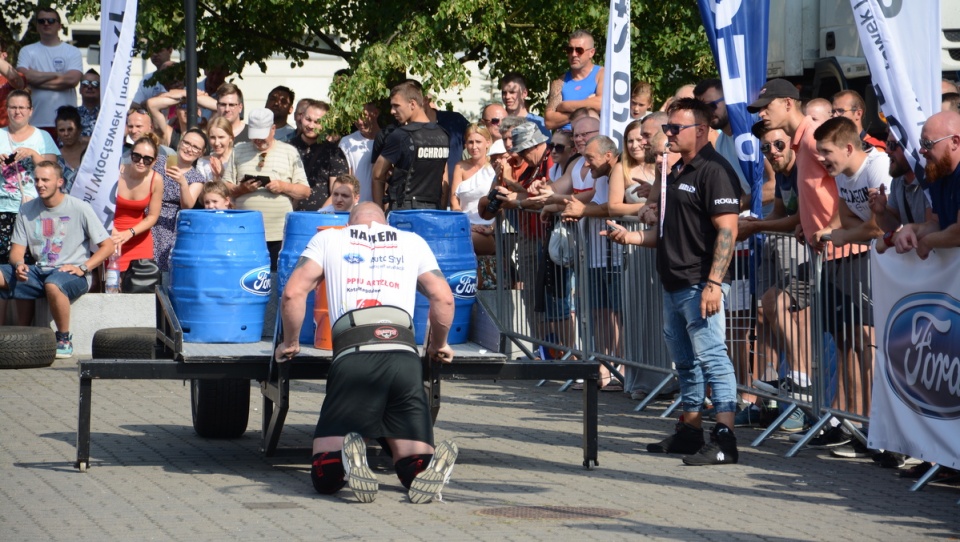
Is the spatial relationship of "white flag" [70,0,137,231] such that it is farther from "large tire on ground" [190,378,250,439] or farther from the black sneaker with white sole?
the black sneaker with white sole

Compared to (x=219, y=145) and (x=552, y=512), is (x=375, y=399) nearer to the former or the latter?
(x=552, y=512)

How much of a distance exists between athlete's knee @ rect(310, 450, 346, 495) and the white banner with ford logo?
3.12 meters

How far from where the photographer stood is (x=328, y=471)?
7.74 metres

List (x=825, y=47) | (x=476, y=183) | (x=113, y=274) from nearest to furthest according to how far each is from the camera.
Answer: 1. (x=476, y=183)
2. (x=113, y=274)
3. (x=825, y=47)

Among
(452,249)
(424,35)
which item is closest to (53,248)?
(424,35)

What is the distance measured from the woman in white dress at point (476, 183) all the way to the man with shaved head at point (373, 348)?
5.10m

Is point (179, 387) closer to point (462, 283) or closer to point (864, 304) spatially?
point (462, 283)

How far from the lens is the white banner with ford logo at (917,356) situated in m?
A: 7.90

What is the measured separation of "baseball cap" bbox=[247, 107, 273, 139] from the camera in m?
13.5

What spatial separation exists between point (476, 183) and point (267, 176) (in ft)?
6.23

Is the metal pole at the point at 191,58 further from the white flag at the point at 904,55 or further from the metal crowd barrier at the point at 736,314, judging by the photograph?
the white flag at the point at 904,55

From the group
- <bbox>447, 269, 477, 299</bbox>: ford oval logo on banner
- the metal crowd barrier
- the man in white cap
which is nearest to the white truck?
the metal crowd barrier

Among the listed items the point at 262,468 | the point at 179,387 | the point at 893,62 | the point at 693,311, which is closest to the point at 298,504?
the point at 262,468

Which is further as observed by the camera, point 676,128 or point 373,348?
point 676,128
